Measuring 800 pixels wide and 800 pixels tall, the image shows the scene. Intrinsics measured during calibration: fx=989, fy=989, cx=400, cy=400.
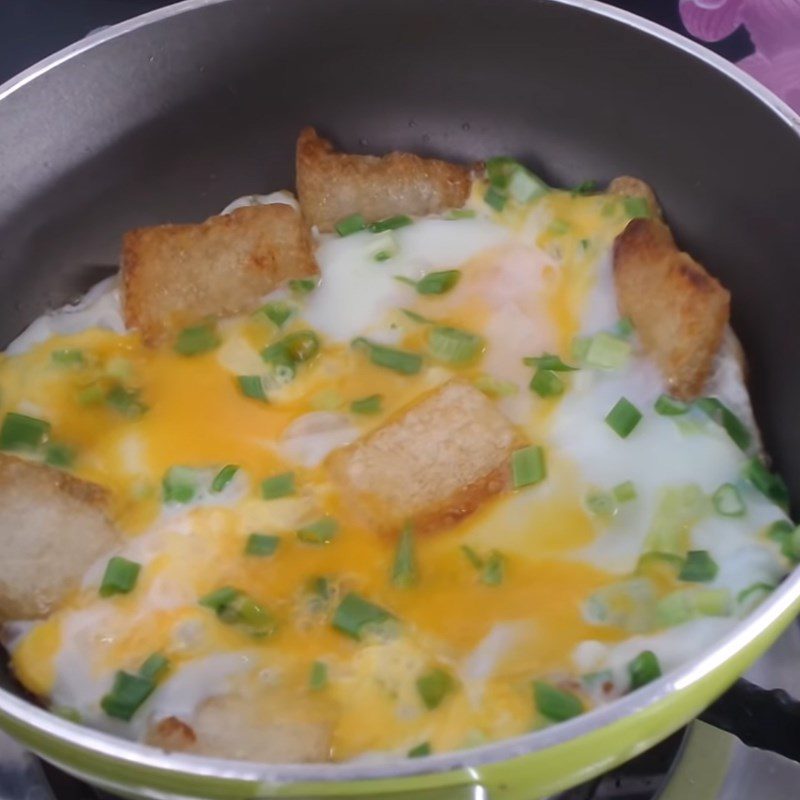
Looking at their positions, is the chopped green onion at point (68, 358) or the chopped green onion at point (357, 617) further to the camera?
the chopped green onion at point (68, 358)

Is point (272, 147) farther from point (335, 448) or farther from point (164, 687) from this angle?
point (164, 687)

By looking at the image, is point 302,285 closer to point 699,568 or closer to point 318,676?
point 318,676

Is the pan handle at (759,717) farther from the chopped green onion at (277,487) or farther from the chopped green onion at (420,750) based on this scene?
the chopped green onion at (277,487)

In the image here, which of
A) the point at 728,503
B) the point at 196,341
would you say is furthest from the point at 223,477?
the point at 728,503

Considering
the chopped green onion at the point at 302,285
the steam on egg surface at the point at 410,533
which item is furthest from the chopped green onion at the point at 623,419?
the chopped green onion at the point at 302,285

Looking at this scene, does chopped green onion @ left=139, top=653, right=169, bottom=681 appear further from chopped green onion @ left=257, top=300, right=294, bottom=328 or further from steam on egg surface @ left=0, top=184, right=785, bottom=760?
chopped green onion @ left=257, top=300, right=294, bottom=328
